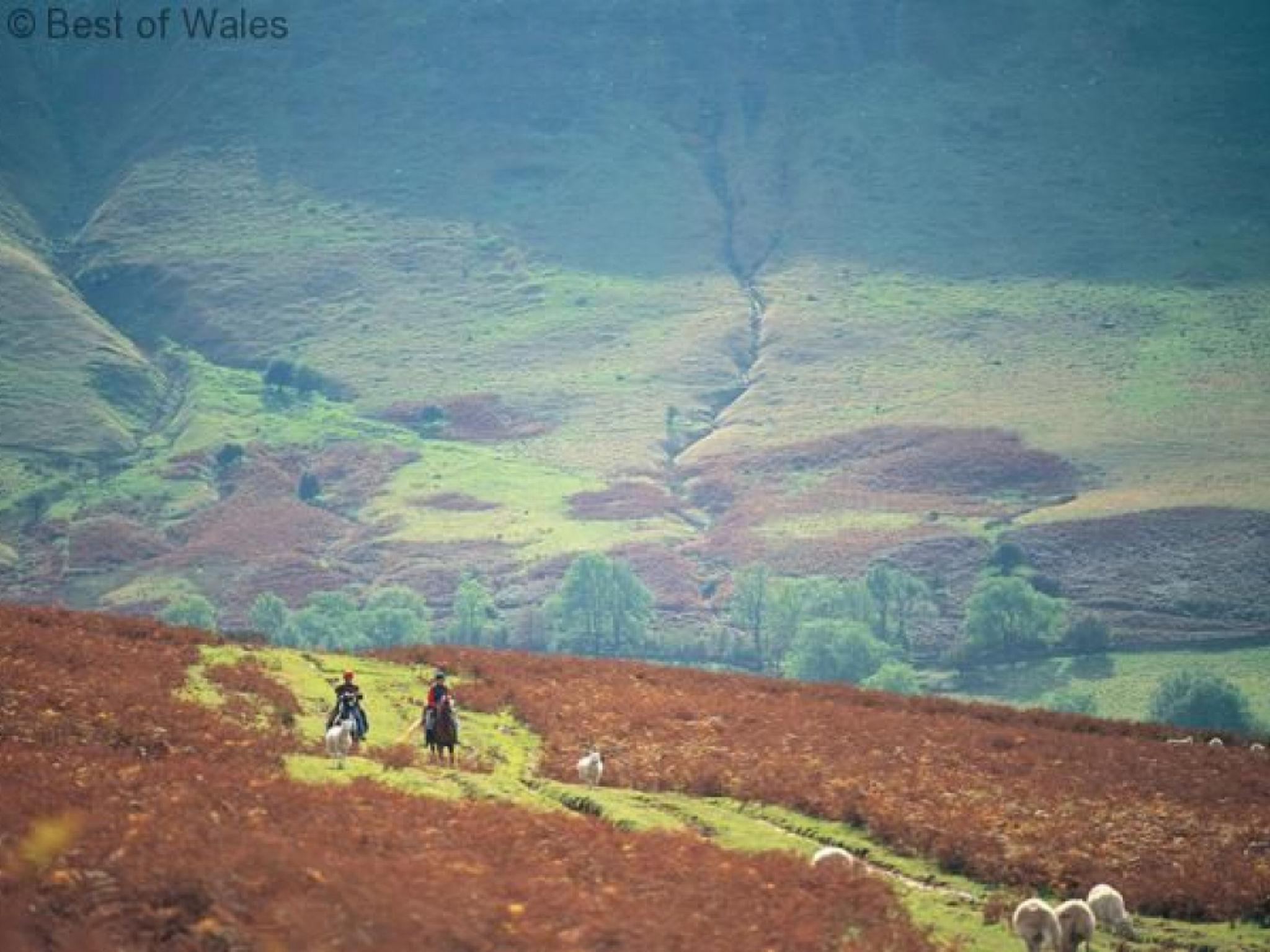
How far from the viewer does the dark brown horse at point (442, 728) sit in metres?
36.5

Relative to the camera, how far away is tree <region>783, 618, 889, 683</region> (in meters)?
172

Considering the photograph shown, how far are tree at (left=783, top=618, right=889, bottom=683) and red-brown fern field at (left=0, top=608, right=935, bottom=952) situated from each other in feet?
468

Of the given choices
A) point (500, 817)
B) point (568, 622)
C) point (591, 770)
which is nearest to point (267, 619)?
point (568, 622)

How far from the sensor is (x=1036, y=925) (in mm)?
27016

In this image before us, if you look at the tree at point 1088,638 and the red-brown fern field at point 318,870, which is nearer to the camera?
the red-brown fern field at point 318,870

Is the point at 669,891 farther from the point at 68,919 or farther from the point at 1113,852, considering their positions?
the point at 1113,852

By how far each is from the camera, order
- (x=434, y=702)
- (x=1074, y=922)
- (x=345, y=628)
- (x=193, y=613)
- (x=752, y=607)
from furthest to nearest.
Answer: (x=752, y=607), (x=193, y=613), (x=345, y=628), (x=434, y=702), (x=1074, y=922)

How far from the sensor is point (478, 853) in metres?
25.2

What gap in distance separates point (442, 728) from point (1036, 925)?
14.6 meters

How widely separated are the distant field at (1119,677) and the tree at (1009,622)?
12.2 feet

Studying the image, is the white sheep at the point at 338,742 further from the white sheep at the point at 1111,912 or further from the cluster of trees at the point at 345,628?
the cluster of trees at the point at 345,628

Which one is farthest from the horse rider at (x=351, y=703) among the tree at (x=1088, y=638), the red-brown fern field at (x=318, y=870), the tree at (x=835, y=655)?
the tree at (x=1088, y=638)

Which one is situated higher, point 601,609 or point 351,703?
point 601,609

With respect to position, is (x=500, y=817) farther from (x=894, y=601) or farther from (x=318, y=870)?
(x=894, y=601)
